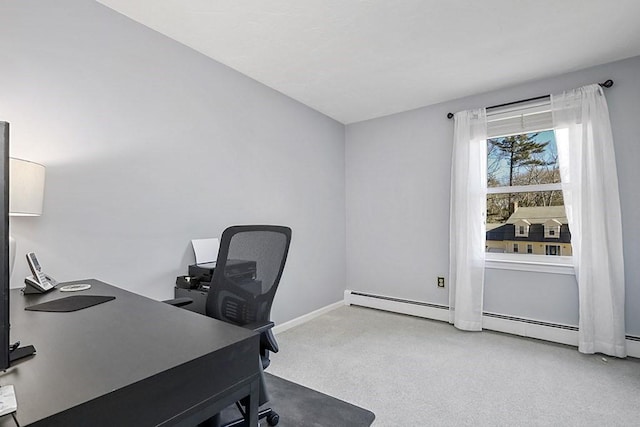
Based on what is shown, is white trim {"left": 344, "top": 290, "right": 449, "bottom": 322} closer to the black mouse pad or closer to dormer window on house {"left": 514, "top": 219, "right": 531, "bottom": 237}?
dormer window on house {"left": 514, "top": 219, "right": 531, "bottom": 237}

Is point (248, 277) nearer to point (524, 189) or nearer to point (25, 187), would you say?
point (25, 187)

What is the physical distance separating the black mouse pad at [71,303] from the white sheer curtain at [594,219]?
11.5 ft

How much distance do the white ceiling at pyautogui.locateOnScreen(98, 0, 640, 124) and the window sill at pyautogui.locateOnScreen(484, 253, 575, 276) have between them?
1.77 meters

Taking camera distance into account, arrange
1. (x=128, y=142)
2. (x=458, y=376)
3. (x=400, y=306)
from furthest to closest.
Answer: (x=400, y=306), (x=458, y=376), (x=128, y=142)

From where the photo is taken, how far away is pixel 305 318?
138 inches

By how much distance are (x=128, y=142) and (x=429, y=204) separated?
3036 mm

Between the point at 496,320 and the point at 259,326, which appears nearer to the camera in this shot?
the point at 259,326

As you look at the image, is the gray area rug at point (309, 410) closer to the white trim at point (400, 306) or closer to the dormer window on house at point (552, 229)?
the white trim at point (400, 306)

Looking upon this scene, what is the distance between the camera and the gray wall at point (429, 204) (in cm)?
264

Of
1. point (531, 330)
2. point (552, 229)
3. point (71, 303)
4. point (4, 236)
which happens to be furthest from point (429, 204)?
point (4, 236)

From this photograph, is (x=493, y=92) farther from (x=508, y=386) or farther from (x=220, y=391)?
(x=220, y=391)

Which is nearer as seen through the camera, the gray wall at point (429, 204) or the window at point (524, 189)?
the gray wall at point (429, 204)

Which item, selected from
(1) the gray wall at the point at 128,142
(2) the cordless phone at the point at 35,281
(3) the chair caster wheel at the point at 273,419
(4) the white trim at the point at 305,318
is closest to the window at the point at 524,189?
(4) the white trim at the point at 305,318

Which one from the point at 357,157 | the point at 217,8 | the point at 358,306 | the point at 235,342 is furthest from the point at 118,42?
the point at 358,306
